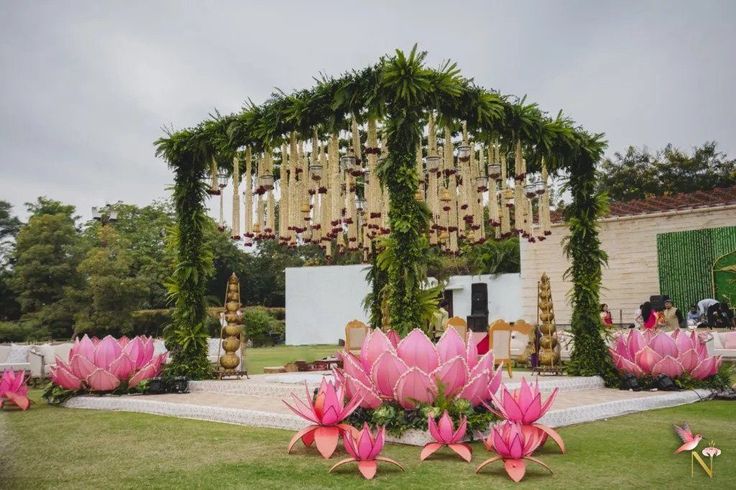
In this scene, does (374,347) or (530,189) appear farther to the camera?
(530,189)

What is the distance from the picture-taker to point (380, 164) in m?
6.42

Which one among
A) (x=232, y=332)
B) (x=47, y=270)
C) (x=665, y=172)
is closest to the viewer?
(x=232, y=332)

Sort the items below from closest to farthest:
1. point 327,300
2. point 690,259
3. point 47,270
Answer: point 690,259, point 327,300, point 47,270

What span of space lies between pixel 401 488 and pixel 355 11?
545 centimetres

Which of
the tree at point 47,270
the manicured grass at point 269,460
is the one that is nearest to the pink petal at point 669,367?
the manicured grass at point 269,460

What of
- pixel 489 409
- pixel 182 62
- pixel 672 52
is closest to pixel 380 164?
pixel 489 409

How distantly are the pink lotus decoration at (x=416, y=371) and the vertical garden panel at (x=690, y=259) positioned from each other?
47.1 ft

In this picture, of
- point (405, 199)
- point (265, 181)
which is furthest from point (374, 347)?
point (265, 181)

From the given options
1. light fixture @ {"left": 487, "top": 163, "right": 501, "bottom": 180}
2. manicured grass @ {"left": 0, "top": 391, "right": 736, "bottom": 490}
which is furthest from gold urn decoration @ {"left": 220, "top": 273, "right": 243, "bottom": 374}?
light fixture @ {"left": 487, "top": 163, "right": 501, "bottom": 180}

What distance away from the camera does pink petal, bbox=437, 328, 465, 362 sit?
15.0 feet

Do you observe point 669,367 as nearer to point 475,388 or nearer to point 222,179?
point 475,388

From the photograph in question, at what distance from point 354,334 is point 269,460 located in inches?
248

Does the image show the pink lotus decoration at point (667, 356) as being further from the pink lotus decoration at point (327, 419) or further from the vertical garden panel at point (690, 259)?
the vertical garden panel at point (690, 259)

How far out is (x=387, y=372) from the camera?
181 inches
